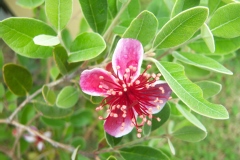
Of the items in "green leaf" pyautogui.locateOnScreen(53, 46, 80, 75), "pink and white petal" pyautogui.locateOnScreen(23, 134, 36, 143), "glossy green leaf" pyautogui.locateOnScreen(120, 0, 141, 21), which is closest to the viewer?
"green leaf" pyautogui.locateOnScreen(53, 46, 80, 75)

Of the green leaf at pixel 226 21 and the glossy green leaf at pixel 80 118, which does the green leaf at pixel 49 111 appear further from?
the green leaf at pixel 226 21

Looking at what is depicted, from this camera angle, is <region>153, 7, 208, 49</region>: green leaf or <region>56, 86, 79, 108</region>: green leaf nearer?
<region>153, 7, 208, 49</region>: green leaf

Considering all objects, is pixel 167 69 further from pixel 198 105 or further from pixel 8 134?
pixel 8 134

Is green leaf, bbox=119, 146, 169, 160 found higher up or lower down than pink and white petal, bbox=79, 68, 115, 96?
lower down

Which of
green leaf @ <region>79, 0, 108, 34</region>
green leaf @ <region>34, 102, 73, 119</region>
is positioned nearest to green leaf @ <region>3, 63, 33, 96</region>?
green leaf @ <region>34, 102, 73, 119</region>

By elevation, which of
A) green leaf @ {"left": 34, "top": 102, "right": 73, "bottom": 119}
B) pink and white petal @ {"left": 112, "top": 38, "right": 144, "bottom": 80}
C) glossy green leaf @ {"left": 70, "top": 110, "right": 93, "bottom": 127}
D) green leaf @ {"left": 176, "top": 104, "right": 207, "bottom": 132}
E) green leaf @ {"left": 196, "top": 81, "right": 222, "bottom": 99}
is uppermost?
pink and white petal @ {"left": 112, "top": 38, "right": 144, "bottom": 80}

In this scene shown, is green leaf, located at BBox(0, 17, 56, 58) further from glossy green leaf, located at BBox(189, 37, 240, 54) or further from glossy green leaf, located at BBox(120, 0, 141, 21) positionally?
glossy green leaf, located at BBox(189, 37, 240, 54)

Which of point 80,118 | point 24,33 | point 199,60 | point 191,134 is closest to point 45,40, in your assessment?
point 24,33

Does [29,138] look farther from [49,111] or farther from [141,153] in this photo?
[141,153]
